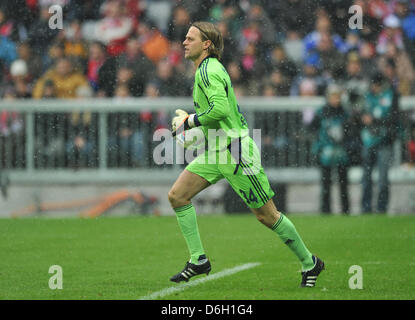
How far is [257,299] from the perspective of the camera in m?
7.52

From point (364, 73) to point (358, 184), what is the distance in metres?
1.69

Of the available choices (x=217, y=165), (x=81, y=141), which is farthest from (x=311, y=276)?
(x=81, y=141)

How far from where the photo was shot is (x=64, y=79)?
16.6 metres

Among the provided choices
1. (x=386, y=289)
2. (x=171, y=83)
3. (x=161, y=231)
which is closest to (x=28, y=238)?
(x=161, y=231)

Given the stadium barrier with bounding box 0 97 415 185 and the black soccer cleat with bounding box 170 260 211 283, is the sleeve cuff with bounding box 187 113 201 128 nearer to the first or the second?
the black soccer cleat with bounding box 170 260 211 283

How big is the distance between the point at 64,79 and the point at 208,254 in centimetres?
639

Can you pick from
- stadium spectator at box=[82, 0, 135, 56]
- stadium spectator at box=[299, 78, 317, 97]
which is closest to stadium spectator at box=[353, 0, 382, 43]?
stadium spectator at box=[299, 78, 317, 97]

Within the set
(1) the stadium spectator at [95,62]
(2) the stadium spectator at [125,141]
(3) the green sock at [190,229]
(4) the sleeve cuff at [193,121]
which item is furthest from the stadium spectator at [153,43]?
(4) the sleeve cuff at [193,121]

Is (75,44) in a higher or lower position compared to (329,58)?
higher

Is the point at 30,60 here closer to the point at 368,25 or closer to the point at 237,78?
the point at 237,78

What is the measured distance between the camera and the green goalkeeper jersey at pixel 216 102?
8078mm

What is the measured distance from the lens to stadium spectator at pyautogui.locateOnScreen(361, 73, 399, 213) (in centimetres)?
1537

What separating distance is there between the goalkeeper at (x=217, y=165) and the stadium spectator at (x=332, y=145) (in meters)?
7.09

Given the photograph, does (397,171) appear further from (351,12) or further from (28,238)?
(28,238)
